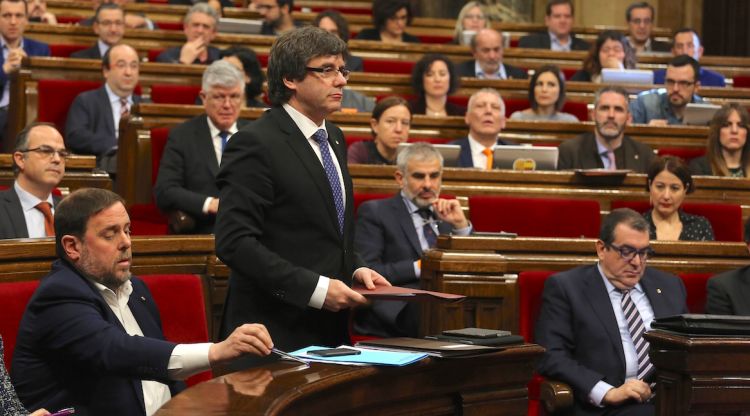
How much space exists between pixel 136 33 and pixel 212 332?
385cm

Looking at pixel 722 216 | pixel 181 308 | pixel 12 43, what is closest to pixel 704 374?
pixel 181 308

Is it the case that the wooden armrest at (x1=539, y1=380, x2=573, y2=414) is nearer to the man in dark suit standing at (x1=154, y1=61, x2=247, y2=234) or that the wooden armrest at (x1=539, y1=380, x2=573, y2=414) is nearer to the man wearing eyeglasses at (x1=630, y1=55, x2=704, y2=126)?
the man in dark suit standing at (x1=154, y1=61, x2=247, y2=234)

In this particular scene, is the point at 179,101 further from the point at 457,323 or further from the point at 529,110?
the point at 457,323

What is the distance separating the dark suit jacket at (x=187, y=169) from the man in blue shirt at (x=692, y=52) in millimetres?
3557

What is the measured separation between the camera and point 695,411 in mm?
2766

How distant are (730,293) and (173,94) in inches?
120

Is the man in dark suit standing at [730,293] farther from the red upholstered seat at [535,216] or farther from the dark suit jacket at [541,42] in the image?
the dark suit jacket at [541,42]

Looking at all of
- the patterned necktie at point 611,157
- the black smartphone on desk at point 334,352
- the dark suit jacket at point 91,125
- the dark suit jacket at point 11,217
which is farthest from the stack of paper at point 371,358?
the patterned necktie at point 611,157

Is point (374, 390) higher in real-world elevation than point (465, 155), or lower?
lower

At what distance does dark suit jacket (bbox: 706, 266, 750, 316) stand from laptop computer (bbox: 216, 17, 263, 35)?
13.7 ft

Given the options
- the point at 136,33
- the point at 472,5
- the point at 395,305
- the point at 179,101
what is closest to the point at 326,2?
the point at 472,5

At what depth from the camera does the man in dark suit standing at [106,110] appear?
5.24 m

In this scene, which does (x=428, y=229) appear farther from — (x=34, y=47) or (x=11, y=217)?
(x=34, y=47)

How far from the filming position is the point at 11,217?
3.70 metres
